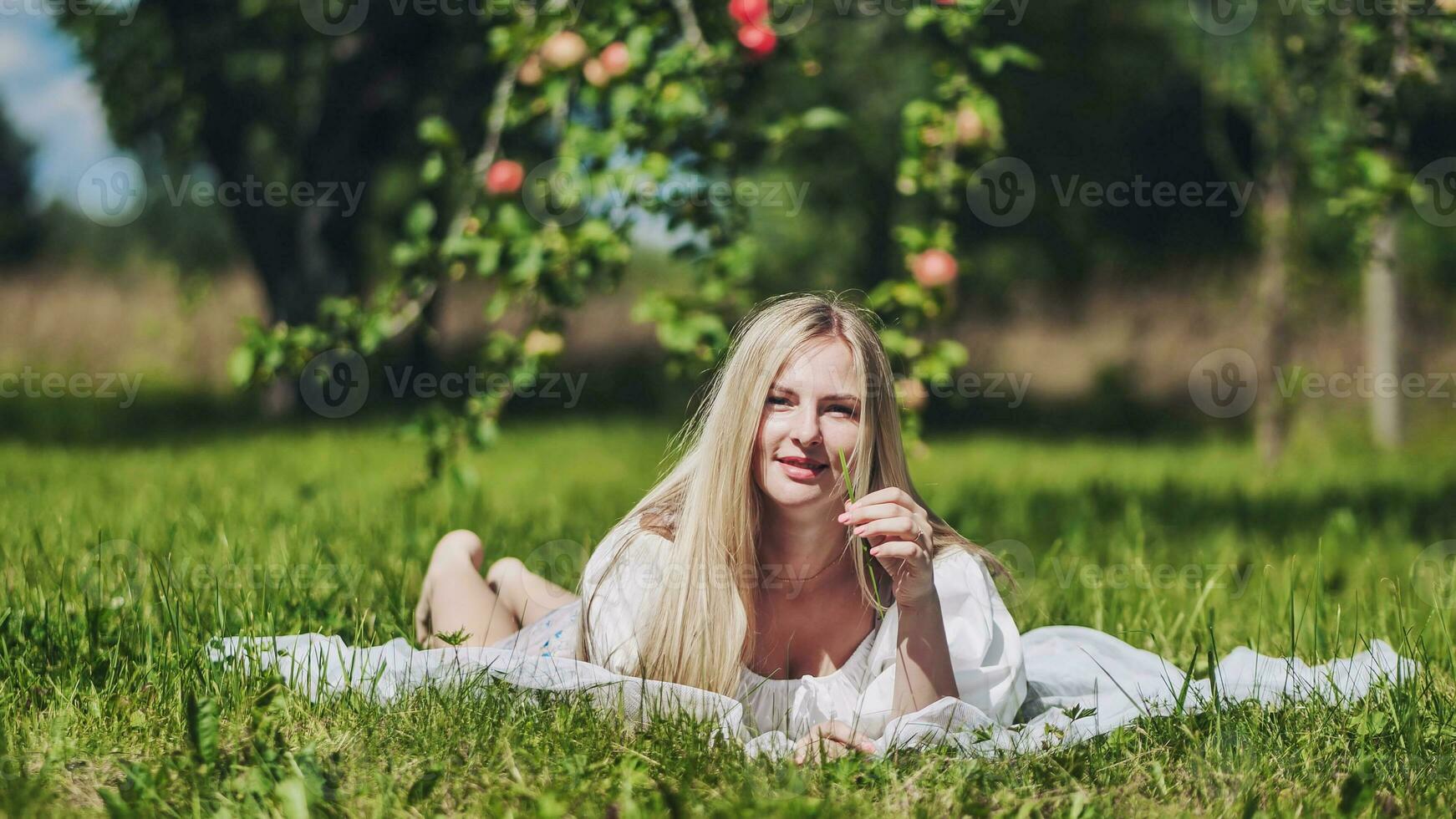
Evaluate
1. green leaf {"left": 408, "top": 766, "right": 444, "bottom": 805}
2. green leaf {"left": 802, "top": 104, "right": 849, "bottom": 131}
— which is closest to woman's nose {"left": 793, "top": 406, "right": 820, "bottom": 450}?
green leaf {"left": 408, "top": 766, "right": 444, "bottom": 805}

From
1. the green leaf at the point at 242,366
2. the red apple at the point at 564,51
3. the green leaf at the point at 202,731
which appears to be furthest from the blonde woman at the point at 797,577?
the green leaf at the point at 242,366

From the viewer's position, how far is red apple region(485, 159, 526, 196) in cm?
398

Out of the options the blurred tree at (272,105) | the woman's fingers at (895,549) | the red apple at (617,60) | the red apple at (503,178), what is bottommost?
the woman's fingers at (895,549)

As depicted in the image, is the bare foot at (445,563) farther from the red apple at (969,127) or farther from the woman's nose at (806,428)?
the red apple at (969,127)

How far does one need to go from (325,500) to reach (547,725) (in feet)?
10.4

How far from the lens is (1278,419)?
838 centimetres

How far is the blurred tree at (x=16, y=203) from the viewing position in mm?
31469

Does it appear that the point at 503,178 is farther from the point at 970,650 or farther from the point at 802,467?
the point at 970,650

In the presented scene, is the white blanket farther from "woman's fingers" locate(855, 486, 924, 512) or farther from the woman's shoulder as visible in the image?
"woman's fingers" locate(855, 486, 924, 512)

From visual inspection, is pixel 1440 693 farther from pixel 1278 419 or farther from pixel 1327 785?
pixel 1278 419

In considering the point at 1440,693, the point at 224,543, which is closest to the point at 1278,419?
the point at 1440,693

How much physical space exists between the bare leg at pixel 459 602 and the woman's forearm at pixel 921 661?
1.13 m

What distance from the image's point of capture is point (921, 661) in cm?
260

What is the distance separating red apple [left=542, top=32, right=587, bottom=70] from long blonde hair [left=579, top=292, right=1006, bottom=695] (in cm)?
144
